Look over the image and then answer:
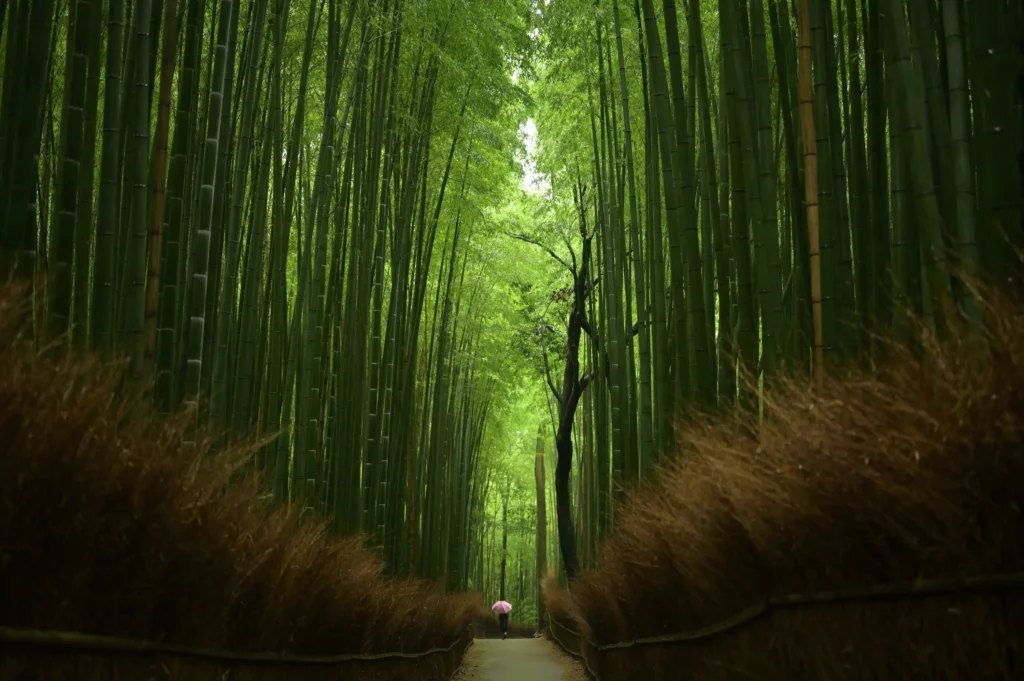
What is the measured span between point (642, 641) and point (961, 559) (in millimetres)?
2593

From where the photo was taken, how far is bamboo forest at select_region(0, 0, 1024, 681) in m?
1.57

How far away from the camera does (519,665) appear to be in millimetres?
8953

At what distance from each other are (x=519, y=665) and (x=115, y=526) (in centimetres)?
767

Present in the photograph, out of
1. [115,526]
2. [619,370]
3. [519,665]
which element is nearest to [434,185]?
[619,370]

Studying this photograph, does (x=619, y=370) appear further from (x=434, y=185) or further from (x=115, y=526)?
(x=115, y=526)

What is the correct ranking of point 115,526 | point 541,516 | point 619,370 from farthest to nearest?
point 541,516
point 619,370
point 115,526

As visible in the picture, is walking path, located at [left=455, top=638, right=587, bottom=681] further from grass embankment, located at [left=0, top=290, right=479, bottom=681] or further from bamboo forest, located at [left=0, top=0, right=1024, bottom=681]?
grass embankment, located at [left=0, top=290, right=479, bottom=681]

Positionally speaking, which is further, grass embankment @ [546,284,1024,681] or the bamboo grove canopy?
the bamboo grove canopy

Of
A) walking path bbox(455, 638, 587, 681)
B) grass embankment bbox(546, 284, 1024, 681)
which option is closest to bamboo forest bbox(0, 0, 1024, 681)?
grass embankment bbox(546, 284, 1024, 681)

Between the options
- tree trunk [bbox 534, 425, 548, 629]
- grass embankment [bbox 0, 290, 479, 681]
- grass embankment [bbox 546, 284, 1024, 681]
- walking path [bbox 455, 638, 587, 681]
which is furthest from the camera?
tree trunk [bbox 534, 425, 548, 629]

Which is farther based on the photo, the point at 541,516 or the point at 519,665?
the point at 541,516

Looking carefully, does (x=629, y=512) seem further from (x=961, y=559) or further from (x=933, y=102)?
(x=961, y=559)

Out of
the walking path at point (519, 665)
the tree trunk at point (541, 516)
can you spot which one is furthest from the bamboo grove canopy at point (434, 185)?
the tree trunk at point (541, 516)

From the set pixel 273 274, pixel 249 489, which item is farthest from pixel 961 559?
pixel 273 274
